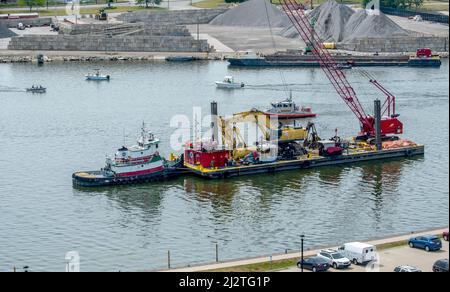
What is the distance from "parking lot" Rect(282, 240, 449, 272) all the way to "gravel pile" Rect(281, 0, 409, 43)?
71.2m

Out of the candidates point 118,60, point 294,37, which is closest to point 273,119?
point 118,60

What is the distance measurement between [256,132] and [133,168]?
8.34 meters

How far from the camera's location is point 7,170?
177 ft

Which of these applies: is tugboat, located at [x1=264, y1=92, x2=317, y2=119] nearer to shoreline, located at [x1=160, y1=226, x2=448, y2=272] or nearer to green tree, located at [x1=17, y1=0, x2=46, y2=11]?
shoreline, located at [x1=160, y1=226, x2=448, y2=272]

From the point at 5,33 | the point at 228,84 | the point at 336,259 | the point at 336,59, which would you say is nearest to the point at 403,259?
the point at 336,259

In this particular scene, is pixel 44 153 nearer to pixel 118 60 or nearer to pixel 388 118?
pixel 388 118

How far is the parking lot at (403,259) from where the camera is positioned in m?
33.9

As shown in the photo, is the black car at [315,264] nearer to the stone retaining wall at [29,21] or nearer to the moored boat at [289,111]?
the moored boat at [289,111]

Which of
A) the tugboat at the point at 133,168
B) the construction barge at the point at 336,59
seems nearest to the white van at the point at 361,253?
the tugboat at the point at 133,168

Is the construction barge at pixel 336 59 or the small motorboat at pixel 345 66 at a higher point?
the construction barge at pixel 336 59

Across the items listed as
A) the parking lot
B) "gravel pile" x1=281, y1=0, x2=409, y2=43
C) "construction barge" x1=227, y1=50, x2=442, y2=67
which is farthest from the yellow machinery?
"gravel pile" x1=281, y1=0, x2=409, y2=43

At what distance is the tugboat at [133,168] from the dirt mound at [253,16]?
217 feet

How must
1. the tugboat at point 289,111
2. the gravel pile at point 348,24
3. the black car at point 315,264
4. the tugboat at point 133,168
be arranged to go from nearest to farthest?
1. the black car at point 315,264
2. the tugboat at point 133,168
3. the tugboat at point 289,111
4. the gravel pile at point 348,24

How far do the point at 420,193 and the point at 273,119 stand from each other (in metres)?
18.8
